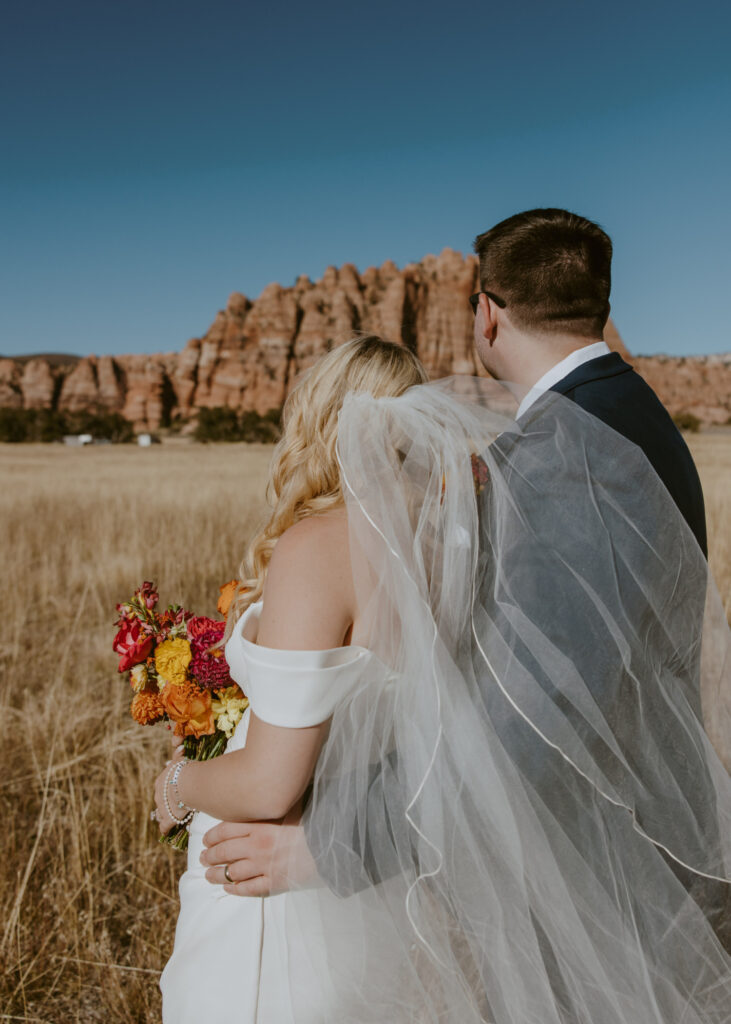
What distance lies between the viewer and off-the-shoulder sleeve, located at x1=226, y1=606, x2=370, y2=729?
136 centimetres

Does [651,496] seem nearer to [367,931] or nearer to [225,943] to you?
[367,931]

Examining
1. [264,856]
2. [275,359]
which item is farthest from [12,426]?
[264,856]

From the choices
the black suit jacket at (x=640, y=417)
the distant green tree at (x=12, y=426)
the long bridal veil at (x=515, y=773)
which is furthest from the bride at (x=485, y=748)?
the distant green tree at (x=12, y=426)

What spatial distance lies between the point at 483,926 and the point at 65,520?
919 centimetres

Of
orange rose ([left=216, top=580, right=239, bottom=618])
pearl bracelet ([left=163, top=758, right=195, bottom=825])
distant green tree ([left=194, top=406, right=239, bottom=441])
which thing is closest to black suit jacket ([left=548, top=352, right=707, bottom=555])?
orange rose ([left=216, top=580, right=239, bottom=618])

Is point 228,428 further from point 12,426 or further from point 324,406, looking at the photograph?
point 324,406

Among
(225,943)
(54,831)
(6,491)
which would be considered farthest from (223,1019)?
(6,491)

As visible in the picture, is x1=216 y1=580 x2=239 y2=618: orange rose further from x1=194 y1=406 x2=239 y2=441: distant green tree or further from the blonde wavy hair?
x1=194 y1=406 x2=239 y2=441: distant green tree

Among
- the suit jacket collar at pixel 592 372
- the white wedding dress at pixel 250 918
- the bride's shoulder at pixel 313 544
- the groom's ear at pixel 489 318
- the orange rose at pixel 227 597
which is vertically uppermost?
the groom's ear at pixel 489 318

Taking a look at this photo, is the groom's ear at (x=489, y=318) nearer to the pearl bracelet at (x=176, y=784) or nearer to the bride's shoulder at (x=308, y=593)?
the bride's shoulder at (x=308, y=593)

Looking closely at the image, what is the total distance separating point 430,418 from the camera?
5.17 feet

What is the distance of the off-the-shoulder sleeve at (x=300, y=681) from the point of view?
1358mm

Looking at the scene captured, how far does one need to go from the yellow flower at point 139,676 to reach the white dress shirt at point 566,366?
4.04ft

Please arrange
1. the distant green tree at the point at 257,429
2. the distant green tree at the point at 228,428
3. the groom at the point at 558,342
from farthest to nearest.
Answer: the distant green tree at the point at 228,428 < the distant green tree at the point at 257,429 < the groom at the point at 558,342
